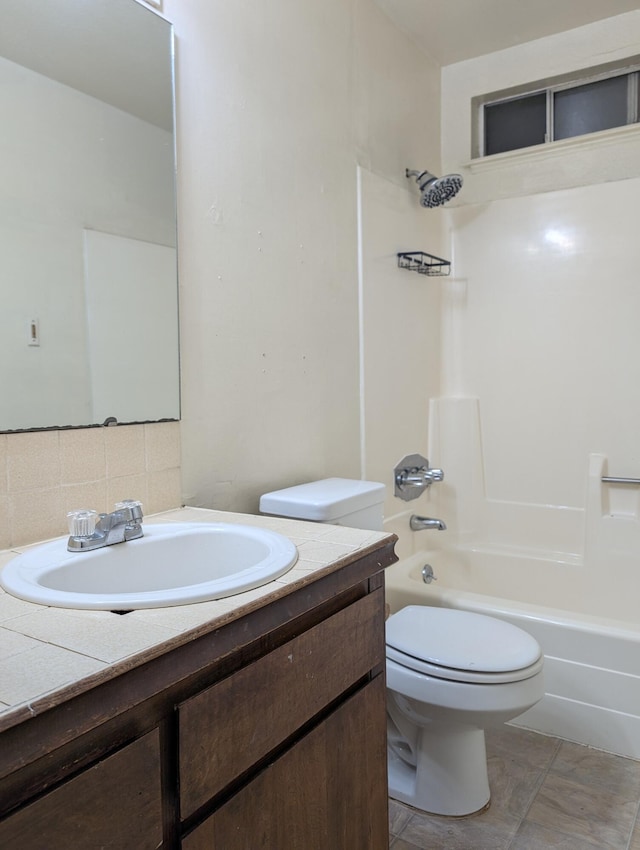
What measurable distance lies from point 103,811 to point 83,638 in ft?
0.57

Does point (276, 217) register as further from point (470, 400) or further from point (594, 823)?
point (594, 823)

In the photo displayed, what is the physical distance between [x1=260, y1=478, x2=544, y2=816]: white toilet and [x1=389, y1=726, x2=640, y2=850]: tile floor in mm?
57

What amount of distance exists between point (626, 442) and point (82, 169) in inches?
85.2

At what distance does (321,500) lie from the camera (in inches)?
59.7

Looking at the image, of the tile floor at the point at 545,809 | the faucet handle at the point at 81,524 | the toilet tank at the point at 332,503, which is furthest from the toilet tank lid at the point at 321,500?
the tile floor at the point at 545,809

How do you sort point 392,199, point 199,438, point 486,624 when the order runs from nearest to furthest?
point 199,438
point 486,624
point 392,199

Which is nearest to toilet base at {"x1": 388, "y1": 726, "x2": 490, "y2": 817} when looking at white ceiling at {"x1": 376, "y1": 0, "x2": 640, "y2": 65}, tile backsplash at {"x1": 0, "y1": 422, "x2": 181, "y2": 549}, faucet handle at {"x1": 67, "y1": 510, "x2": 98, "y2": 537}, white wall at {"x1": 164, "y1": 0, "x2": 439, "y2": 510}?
white wall at {"x1": 164, "y1": 0, "x2": 439, "y2": 510}

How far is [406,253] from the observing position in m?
2.41

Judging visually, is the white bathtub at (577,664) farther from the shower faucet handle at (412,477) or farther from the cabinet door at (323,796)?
the cabinet door at (323,796)

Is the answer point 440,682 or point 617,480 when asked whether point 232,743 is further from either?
point 617,480

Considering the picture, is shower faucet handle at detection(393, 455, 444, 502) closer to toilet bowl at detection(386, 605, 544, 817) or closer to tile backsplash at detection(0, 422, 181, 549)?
toilet bowl at detection(386, 605, 544, 817)

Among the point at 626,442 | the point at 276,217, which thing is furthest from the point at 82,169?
the point at 626,442

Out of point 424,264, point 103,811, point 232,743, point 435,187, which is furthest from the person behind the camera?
point 424,264

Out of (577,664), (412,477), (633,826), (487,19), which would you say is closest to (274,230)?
(412,477)
